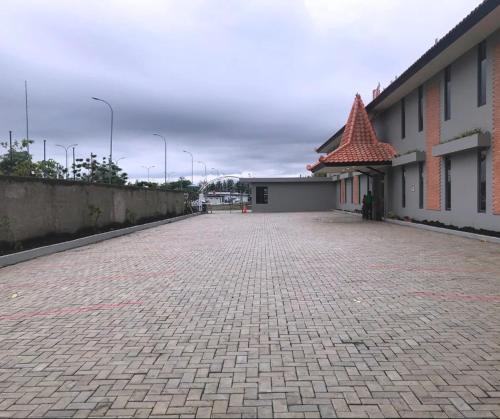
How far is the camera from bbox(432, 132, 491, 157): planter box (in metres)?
14.5

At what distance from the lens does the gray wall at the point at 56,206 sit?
1241cm

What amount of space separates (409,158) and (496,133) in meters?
6.58

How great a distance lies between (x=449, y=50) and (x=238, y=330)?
14.5 meters

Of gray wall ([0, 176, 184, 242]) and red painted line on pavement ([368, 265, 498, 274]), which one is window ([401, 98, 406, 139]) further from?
red painted line on pavement ([368, 265, 498, 274])

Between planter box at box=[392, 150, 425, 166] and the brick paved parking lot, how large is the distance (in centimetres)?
1095

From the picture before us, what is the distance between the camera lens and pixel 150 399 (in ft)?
11.6

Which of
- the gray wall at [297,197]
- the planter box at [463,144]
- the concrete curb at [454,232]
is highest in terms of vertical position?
the planter box at [463,144]

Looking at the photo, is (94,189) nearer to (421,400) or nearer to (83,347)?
(83,347)

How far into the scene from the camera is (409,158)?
67.8 ft

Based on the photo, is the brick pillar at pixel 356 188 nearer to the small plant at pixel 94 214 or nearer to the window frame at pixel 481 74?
the window frame at pixel 481 74

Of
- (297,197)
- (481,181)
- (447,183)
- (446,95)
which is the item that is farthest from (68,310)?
(297,197)

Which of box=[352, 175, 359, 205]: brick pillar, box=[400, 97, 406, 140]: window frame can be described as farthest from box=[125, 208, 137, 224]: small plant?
box=[352, 175, 359, 205]: brick pillar

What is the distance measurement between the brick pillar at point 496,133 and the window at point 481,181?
73 centimetres

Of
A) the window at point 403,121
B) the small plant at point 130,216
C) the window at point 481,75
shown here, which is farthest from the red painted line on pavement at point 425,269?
the small plant at point 130,216
